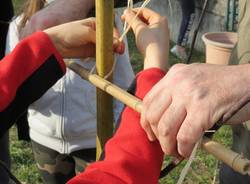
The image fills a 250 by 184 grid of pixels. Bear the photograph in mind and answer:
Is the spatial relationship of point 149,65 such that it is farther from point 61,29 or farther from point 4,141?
point 4,141

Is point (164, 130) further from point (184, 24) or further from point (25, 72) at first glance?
point (184, 24)

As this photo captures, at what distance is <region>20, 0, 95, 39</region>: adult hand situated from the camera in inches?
43.1

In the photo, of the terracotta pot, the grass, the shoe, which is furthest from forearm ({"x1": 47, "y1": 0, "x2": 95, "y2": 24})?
the shoe

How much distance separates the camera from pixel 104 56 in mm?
957

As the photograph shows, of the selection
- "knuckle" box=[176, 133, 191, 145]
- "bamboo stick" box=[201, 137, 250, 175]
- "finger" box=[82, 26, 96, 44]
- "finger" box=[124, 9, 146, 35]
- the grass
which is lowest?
the grass

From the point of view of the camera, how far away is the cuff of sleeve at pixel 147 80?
36.7 inches

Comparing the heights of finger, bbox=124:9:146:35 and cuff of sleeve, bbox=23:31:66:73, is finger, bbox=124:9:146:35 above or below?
above

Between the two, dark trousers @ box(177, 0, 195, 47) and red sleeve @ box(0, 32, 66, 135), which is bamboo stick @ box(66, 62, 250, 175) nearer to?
red sleeve @ box(0, 32, 66, 135)

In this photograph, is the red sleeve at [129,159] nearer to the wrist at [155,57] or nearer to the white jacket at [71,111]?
the wrist at [155,57]

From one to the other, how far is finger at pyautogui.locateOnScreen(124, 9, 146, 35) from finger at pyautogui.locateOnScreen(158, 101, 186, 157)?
324 millimetres

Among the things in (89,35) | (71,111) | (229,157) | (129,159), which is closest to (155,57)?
(89,35)

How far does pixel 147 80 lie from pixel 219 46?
179 cm

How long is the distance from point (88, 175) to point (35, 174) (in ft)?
5.05

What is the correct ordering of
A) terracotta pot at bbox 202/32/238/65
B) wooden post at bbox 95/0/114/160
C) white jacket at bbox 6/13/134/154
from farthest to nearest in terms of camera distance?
terracotta pot at bbox 202/32/238/65 → white jacket at bbox 6/13/134/154 → wooden post at bbox 95/0/114/160
